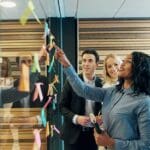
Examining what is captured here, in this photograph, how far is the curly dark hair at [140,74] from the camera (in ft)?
6.92

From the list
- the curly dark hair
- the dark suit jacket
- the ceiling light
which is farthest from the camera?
the dark suit jacket

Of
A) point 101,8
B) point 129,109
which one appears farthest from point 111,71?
point 101,8

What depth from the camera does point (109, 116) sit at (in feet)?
7.00

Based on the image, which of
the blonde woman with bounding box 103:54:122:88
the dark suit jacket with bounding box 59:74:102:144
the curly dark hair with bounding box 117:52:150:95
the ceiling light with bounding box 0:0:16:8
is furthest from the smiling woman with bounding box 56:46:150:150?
the blonde woman with bounding box 103:54:122:88

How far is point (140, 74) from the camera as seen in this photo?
2.11 m

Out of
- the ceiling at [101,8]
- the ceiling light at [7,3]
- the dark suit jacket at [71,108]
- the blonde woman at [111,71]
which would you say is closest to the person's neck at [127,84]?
the dark suit jacket at [71,108]

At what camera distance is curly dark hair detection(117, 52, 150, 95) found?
6.92 ft

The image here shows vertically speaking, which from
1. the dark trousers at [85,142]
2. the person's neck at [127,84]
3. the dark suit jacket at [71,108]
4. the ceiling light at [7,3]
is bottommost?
the dark trousers at [85,142]

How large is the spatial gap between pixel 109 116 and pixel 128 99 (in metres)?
0.15

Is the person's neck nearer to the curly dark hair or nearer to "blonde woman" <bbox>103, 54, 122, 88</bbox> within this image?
the curly dark hair

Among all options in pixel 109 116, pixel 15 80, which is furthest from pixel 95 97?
pixel 15 80

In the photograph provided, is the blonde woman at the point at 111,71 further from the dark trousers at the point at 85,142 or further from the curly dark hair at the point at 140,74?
the curly dark hair at the point at 140,74

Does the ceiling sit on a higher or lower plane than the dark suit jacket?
higher

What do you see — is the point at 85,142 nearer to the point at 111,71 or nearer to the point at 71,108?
the point at 71,108
